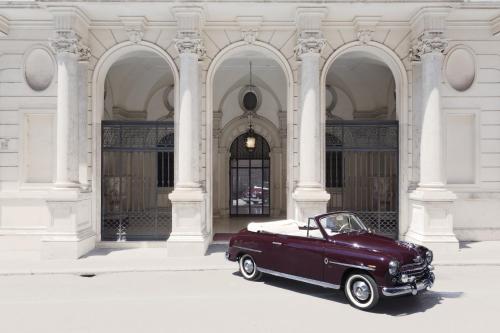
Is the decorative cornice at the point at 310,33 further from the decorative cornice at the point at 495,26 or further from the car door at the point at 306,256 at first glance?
the car door at the point at 306,256

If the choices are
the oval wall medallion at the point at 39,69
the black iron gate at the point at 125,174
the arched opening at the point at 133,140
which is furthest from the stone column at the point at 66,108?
the black iron gate at the point at 125,174

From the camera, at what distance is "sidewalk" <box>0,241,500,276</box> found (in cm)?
855

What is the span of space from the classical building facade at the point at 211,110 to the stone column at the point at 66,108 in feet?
0.10

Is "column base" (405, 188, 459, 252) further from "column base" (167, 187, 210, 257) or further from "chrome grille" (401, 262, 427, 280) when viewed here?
"column base" (167, 187, 210, 257)

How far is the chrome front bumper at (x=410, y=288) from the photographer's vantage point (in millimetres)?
5688

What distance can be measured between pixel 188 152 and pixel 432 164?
21.5ft

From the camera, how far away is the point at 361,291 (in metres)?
6.02

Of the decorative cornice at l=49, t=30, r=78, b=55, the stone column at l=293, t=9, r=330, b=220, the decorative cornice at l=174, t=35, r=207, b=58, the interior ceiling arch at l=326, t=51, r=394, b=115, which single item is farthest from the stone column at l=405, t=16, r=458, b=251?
the decorative cornice at l=49, t=30, r=78, b=55

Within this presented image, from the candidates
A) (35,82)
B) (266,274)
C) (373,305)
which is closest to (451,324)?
(373,305)

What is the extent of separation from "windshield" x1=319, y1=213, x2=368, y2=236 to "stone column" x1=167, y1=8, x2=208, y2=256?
4.04m

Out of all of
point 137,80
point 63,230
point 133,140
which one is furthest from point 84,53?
point 137,80

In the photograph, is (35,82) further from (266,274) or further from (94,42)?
(266,274)

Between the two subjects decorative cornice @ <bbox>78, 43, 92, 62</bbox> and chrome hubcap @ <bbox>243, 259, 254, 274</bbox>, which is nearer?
chrome hubcap @ <bbox>243, 259, 254, 274</bbox>

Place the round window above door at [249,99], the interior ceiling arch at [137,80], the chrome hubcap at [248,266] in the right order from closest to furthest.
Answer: the chrome hubcap at [248,266]
the interior ceiling arch at [137,80]
the round window above door at [249,99]
